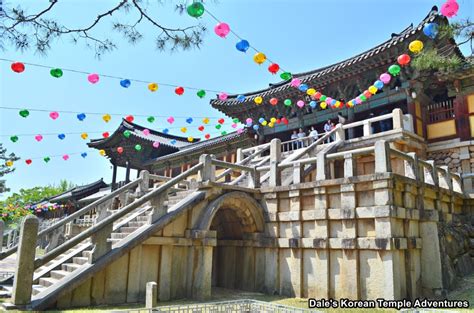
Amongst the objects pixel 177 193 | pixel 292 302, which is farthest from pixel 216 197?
pixel 292 302

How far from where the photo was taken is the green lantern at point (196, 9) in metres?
5.83

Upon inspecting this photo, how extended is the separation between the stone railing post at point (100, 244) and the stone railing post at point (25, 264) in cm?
117

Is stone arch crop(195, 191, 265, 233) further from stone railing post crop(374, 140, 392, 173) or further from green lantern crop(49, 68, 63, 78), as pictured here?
green lantern crop(49, 68, 63, 78)

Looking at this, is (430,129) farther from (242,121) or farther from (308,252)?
(242,121)

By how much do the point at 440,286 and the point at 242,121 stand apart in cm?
1328

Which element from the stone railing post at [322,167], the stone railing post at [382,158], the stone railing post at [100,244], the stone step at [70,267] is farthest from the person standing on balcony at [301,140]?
the stone step at [70,267]

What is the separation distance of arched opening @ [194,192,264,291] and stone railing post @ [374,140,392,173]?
3858 mm

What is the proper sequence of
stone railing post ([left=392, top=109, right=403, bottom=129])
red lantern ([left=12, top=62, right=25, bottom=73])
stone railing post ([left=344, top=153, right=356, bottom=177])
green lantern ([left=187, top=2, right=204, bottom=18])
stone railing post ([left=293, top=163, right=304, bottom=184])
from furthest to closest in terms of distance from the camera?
1. stone railing post ([left=392, top=109, right=403, bottom=129])
2. stone railing post ([left=293, top=163, right=304, bottom=184])
3. stone railing post ([left=344, top=153, right=356, bottom=177])
4. red lantern ([left=12, top=62, right=25, bottom=73])
5. green lantern ([left=187, top=2, right=204, bottom=18])

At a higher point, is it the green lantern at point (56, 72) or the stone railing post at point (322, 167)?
the green lantern at point (56, 72)

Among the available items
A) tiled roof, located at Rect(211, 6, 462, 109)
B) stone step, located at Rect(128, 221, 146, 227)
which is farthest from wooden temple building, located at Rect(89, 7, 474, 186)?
stone step, located at Rect(128, 221, 146, 227)

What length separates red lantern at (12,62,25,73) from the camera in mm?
8578

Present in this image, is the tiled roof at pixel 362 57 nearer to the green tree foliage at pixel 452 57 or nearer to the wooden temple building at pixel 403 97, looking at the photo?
the wooden temple building at pixel 403 97

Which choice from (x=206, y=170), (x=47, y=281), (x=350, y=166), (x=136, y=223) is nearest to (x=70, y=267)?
(x=47, y=281)

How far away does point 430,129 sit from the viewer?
46.5 feet
